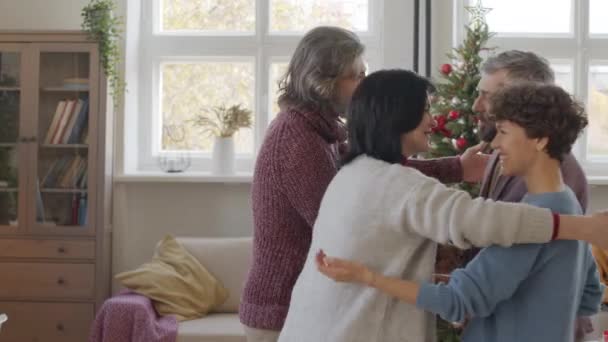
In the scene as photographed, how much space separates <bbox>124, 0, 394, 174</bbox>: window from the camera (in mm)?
4770

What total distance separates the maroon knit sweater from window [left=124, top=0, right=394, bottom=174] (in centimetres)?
296

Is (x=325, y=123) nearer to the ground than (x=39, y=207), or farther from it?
farther from it

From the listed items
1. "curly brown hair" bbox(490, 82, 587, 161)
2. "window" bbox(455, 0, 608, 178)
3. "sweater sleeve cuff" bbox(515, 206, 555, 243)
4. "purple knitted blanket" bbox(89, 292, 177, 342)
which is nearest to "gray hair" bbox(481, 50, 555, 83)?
"curly brown hair" bbox(490, 82, 587, 161)

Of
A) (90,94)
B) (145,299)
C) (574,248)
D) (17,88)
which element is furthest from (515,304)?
(17,88)

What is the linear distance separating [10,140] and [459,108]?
Result: 2447 millimetres

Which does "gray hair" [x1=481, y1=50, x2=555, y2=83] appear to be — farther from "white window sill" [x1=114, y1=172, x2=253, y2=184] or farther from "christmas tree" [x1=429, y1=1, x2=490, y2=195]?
"white window sill" [x1=114, y1=172, x2=253, y2=184]

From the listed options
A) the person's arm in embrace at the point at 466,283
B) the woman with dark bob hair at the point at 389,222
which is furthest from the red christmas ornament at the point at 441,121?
the person's arm in embrace at the point at 466,283

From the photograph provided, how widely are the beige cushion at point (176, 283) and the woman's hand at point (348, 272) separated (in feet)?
8.44

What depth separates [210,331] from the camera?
367cm

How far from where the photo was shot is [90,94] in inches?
163

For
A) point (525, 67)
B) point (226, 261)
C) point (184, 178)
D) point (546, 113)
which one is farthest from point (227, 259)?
point (546, 113)

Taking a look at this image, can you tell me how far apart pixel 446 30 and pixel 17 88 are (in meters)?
2.50

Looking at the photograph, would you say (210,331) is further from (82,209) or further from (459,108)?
(459,108)

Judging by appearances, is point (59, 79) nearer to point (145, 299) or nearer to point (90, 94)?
point (90, 94)
